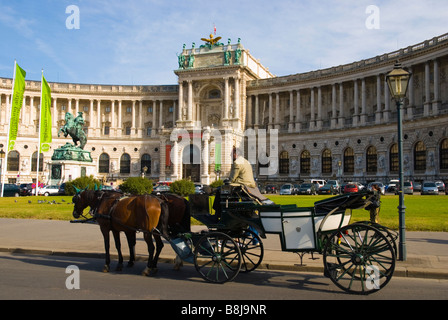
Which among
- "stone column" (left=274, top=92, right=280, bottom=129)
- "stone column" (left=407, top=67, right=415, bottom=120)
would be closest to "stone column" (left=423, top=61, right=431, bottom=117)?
"stone column" (left=407, top=67, right=415, bottom=120)

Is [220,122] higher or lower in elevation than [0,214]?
higher

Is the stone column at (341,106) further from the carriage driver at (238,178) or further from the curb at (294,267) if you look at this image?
the carriage driver at (238,178)

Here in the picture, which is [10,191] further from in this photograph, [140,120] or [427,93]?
[427,93]

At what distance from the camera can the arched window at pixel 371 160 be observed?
219 ft

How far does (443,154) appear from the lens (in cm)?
5625

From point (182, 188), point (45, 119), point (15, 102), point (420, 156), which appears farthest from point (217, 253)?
point (420, 156)

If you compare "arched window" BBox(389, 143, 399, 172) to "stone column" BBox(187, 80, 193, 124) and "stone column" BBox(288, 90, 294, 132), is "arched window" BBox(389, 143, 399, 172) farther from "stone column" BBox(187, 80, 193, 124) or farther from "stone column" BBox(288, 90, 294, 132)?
"stone column" BBox(187, 80, 193, 124)

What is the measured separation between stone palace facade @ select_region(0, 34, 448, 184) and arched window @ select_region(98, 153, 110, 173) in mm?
202

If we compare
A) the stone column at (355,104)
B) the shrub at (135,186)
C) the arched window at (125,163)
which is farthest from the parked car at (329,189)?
the arched window at (125,163)

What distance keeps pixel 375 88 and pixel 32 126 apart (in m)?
64.2

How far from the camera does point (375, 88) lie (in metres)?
70.6

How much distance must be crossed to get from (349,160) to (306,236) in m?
63.8
